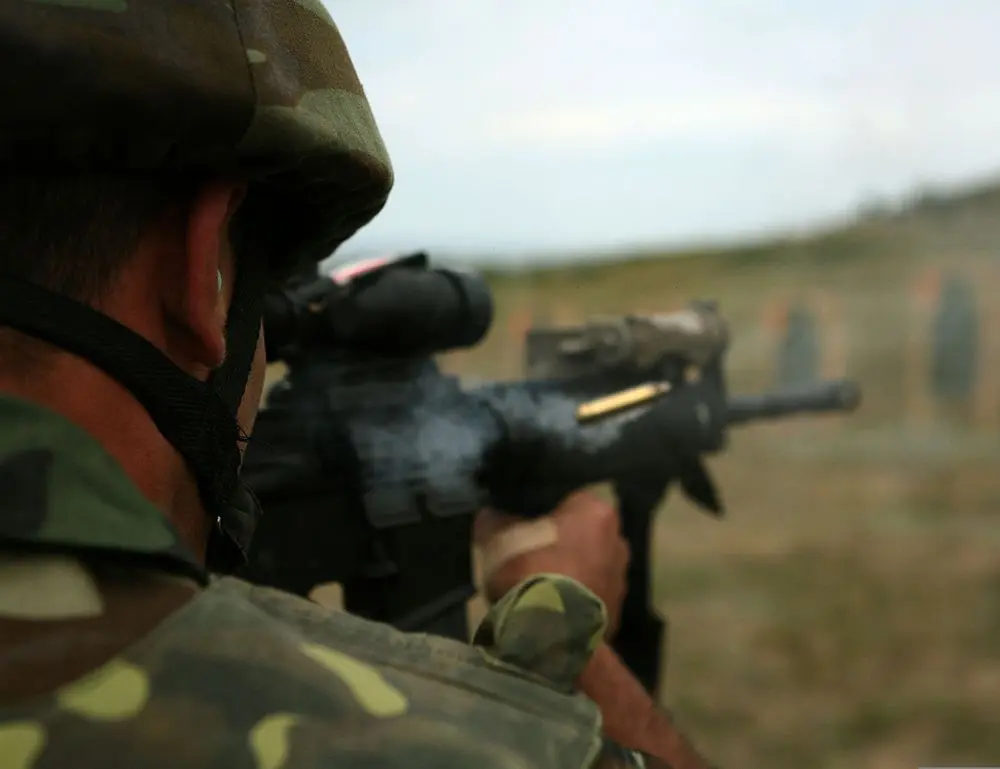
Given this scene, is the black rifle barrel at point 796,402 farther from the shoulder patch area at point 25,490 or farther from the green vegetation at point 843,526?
the shoulder patch area at point 25,490

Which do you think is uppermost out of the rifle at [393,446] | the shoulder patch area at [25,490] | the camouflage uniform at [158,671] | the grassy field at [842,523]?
the shoulder patch area at [25,490]

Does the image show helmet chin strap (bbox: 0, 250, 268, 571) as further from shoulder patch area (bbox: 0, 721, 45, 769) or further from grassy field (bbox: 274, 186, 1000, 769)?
grassy field (bbox: 274, 186, 1000, 769)

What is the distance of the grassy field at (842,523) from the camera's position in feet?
6.07

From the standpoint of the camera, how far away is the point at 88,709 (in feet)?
1.22

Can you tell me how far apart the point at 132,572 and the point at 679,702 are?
5.36 feet

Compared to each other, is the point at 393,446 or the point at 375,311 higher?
the point at 375,311

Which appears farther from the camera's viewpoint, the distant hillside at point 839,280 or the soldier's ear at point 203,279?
the distant hillside at point 839,280

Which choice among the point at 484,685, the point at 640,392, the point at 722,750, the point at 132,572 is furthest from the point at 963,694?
the point at 132,572

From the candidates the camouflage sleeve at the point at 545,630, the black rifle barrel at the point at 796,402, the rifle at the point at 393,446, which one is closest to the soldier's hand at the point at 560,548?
the rifle at the point at 393,446

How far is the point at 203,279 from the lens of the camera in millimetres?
466

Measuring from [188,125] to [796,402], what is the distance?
1410mm

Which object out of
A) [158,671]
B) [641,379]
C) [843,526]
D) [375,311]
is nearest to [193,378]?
[158,671]

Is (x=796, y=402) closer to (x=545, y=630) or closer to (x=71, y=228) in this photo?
(x=545, y=630)

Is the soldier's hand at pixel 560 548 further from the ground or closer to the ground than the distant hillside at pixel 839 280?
further from the ground
